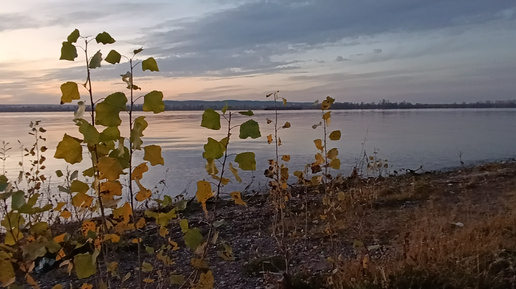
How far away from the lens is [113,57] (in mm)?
1537

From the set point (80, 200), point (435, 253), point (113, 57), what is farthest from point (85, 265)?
point (435, 253)

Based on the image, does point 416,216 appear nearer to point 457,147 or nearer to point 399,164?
point 399,164

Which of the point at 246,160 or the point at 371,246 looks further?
the point at 371,246

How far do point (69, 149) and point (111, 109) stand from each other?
6.9 inches

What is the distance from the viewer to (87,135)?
54.5 inches

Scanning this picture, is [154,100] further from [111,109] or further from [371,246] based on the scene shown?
[371,246]

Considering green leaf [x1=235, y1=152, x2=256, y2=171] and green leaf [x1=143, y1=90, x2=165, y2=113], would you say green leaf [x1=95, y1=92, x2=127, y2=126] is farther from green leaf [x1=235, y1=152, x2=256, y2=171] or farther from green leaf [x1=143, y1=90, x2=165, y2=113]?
green leaf [x1=235, y1=152, x2=256, y2=171]

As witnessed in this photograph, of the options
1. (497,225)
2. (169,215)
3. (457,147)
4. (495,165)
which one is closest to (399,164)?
(495,165)

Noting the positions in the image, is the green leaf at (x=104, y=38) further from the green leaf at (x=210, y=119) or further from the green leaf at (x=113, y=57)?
the green leaf at (x=210, y=119)

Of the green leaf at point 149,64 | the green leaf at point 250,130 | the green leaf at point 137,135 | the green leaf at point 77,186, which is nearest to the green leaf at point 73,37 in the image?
the green leaf at point 149,64

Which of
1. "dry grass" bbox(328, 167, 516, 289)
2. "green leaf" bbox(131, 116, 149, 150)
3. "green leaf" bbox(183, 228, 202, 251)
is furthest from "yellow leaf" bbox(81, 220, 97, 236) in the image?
"dry grass" bbox(328, 167, 516, 289)

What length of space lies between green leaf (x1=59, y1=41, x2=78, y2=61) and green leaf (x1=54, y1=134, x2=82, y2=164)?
0.93 feet

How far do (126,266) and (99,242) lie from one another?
3.04 metres

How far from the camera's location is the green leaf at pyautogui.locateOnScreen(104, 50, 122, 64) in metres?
1.53
